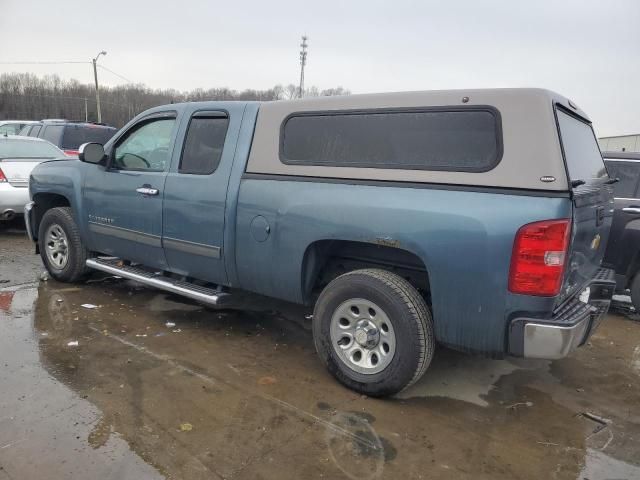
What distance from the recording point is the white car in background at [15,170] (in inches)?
318

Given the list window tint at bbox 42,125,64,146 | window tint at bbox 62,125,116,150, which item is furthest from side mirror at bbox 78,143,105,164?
window tint at bbox 42,125,64,146

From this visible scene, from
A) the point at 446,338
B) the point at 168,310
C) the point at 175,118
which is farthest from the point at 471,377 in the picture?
the point at 175,118

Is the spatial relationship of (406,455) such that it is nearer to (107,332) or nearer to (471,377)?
(471,377)

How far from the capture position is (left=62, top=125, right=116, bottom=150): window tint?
1191 centimetres

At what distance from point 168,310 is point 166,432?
2293mm

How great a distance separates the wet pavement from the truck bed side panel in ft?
1.99

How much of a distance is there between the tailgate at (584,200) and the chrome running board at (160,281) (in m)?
2.63

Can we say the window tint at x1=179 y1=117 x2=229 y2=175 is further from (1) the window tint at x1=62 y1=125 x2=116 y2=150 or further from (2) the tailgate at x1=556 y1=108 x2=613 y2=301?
Answer: (1) the window tint at x1=62 y1=125 x2=116 y2=150

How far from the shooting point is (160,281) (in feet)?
15.1

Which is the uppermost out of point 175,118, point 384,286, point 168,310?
point 175,118

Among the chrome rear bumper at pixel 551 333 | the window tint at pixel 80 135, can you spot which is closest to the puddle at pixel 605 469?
the chrome rear bumper at pixel 551 333

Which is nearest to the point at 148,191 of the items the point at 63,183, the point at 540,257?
the point at 63,183

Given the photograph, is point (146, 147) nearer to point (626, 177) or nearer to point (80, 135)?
point (626, 177)

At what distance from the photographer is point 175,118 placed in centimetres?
466
